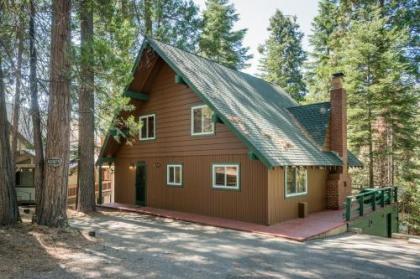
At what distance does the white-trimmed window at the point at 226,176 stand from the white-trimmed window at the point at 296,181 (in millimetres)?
1798

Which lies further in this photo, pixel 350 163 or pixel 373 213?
pixel 350 163

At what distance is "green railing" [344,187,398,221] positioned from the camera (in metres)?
11.6

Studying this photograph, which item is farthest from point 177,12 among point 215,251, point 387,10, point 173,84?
point 215,251

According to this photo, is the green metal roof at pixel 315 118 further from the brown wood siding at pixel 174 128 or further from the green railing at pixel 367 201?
the brown wood siding at pixel 174 128

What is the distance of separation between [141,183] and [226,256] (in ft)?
30.2

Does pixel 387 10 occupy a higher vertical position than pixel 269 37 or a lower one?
lower

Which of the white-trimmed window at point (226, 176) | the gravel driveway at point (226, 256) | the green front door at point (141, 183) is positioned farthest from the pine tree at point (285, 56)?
the gravel driveway at point (226, 256)

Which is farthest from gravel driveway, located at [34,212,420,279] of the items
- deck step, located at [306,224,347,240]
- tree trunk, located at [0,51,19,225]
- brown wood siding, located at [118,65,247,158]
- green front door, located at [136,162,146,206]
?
green front door, located at [136,162,146,206]

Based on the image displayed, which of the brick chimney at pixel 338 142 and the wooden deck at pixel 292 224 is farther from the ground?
the brick chimney at pixel 338 142

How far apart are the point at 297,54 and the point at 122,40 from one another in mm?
27884

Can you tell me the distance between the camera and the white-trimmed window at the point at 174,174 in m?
13.9

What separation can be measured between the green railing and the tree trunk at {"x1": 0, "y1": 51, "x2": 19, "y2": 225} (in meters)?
10.1

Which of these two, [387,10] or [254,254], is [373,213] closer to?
[254,254]

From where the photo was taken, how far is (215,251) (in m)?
7.71
